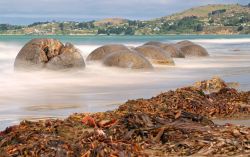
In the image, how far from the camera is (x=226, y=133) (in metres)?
8.09

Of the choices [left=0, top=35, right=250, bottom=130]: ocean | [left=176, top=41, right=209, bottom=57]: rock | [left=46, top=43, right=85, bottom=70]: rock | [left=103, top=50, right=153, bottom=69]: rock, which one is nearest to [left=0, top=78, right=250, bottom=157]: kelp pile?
[left=0, top=35, right=250, bottom=130]: ocean

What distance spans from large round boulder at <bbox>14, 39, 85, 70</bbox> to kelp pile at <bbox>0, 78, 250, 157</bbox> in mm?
15361

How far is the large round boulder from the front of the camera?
24.8 meters

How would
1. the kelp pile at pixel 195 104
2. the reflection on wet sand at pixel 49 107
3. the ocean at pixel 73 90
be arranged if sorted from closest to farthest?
the kelp pile at pixel 195 104
the ocean at pixel 73 90
the reflection on wet sand at pixel 49 107

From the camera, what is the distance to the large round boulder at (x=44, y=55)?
24.8 m

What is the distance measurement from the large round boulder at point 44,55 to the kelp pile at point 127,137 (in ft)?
50.4

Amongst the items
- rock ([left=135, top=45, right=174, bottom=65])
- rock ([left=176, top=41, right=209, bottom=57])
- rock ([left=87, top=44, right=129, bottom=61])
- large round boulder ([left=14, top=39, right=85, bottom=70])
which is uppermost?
large round boulder ([left=14, top=39, right=85, bottom=70])

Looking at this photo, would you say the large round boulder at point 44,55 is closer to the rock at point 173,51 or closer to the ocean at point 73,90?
the ocean at point 73,90

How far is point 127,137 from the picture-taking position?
8.03 m

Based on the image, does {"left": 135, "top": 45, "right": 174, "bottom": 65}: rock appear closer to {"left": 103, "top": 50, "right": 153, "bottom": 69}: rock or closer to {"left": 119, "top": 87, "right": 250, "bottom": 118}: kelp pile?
{"left": 103, "top": 50, "right": 153, "bottom": 69}: rock

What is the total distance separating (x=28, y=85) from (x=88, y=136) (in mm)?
12548

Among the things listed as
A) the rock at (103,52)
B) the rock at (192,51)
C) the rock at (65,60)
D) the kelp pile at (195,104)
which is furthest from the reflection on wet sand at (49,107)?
the rock at (192,51)

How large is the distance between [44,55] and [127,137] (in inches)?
685

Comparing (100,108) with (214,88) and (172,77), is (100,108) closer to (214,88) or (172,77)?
(214,88)
